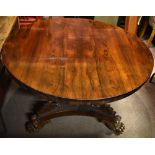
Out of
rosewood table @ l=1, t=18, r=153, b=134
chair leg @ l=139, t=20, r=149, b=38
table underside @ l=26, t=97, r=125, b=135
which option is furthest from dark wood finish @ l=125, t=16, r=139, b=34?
table underside @ l=26, t=97, r=125, b=135

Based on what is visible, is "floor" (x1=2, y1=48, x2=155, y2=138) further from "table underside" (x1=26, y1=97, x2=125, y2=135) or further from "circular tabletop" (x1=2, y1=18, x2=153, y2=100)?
"circular tabletop" (x1=2, y1=18, x2=153, y2=100)

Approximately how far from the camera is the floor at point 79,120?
1.44 metres

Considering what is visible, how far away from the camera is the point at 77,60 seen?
3.64 ft

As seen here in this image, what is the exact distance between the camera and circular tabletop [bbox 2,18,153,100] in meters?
0.94

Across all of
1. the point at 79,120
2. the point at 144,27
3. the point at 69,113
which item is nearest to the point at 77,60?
the point at 69,113

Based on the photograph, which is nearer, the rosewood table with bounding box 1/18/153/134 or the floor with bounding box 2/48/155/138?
the rosewood table with bounding box 1/18/153/134

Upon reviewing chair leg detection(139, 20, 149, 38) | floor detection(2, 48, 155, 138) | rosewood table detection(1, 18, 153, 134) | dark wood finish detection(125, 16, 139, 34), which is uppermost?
rosewood table detection(1, 18, 153, 134)

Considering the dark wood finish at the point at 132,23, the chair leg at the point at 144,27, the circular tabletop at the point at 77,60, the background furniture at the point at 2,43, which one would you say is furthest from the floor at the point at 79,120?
the chair leg at the point at 144,27

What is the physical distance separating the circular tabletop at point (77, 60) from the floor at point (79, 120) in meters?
0.60

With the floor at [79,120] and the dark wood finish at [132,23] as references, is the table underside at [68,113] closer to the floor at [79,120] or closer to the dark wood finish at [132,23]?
the floor at [79,120]
